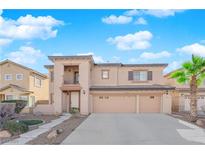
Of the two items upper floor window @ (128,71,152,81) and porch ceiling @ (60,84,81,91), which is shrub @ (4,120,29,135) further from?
upper floor window @ (128,71,152,81)

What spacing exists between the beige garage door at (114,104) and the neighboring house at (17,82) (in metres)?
7.40

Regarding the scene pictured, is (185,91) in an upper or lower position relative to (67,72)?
lower

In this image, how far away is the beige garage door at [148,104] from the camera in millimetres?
28141

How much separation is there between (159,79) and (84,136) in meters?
Answer: 18.4

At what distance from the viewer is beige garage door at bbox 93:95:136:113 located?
92.5 feet

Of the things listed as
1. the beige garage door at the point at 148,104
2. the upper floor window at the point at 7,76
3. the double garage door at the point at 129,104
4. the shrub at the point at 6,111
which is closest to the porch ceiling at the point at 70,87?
the double garage door at the point at 129,104

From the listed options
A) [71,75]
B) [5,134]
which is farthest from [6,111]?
[71,75]

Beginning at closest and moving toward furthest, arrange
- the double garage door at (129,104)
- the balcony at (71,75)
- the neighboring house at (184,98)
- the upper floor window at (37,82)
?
the double garage door at (129,104) < the balcony at (71,75) < the neighboring house at (184,98) < the upper floor window at (37,82)

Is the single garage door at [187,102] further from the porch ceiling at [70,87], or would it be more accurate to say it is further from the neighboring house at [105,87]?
the porch ceiling at [70,87]

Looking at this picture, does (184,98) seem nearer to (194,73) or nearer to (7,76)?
(194,73)

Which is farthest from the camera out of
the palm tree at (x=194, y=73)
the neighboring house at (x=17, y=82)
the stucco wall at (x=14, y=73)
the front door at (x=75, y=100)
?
the stucco wall at (x=14, y=73)

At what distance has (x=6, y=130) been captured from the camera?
1284 cm
